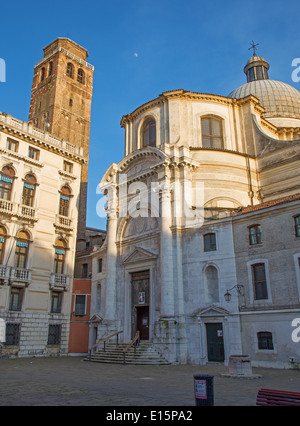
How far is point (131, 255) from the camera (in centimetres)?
2997

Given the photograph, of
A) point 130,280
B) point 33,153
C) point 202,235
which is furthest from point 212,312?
point 33,153

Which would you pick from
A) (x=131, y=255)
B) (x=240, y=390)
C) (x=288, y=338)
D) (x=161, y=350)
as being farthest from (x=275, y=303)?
(x=131, y=255)

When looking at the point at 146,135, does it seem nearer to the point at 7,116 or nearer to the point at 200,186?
the point at 200,186

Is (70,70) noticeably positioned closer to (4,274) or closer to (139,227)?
(139,227)

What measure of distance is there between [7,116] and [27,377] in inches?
847

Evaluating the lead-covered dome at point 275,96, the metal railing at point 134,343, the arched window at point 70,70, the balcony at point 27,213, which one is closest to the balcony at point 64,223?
the balcony at point 27,213

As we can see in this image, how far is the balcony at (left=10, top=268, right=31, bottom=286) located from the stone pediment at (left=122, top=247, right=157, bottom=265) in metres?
7.40

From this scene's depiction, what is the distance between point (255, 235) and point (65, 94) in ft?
133

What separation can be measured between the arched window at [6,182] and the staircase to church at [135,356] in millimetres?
13732

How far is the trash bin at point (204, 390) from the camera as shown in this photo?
793 cm

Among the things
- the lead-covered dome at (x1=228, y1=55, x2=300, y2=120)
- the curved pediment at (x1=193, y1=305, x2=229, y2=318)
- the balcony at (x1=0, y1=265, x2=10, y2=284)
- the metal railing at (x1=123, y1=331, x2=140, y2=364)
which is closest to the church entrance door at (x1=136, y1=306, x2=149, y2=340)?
the metal railing at (x1=123, y1=331, x2=140, y2=364)

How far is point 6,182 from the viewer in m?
29.6

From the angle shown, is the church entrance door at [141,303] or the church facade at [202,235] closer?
the church facade at [202,235]

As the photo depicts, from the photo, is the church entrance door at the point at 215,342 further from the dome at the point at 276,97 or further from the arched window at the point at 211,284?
the dome at the point at 276,97
